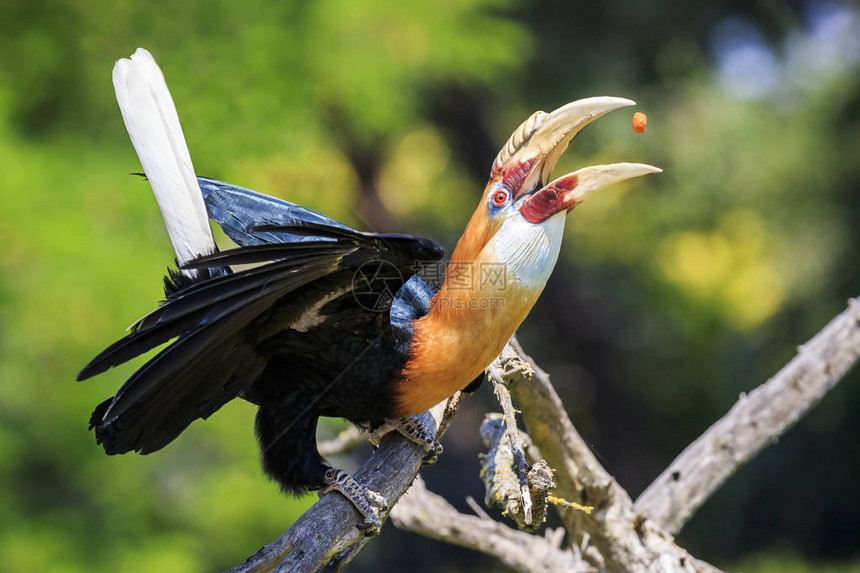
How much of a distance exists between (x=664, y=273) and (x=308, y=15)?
320 centimetres

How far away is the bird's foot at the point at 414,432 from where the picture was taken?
206 cm

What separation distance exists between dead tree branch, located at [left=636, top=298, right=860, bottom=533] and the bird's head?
1.27m

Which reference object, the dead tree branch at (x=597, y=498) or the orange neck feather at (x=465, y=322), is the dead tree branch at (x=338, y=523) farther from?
the dead tree branch at (x=597, y=498)

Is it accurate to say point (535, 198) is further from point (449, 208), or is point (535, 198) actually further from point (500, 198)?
point (449, 208)

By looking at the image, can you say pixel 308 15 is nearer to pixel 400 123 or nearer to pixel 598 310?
pixel 400 123

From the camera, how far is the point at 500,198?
178 cm

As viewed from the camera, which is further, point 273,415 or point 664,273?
point 664,273

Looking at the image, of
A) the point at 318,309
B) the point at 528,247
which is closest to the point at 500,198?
the point at 528,247

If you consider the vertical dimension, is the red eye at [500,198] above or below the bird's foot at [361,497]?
above

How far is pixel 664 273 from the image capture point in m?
6.04

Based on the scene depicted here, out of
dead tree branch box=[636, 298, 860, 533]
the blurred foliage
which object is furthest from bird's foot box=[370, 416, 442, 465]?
the blurred foliage

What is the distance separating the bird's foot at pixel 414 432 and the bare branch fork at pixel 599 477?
0.02 metres

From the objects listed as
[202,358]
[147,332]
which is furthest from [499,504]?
[147,332]

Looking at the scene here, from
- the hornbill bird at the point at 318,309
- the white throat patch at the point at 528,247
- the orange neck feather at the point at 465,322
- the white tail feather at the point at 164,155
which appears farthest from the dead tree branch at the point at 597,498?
the white tail feather at the point at 164,155
